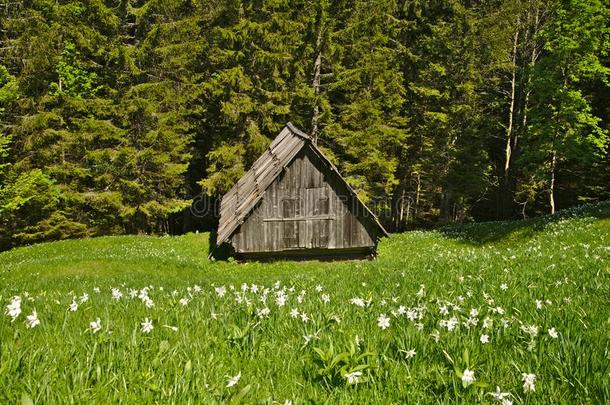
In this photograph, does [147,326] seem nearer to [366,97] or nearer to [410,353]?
[410,353]

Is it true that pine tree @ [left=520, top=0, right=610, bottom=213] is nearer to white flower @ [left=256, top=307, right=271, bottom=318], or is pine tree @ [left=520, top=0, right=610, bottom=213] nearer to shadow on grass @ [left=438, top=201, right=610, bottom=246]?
shadow on grass @ [left=438, top=201, right=610, bottom=246]

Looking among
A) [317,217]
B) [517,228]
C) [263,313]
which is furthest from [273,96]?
[263,313]

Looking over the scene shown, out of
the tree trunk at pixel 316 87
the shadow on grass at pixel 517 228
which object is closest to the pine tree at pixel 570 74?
the shadow on grass at pixel 517 228

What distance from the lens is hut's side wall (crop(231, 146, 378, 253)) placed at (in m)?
25.0

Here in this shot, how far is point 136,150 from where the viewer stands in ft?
115

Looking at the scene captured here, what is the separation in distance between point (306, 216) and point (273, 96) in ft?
49.3

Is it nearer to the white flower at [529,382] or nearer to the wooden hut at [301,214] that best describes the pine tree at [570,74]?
the wooden hut at [301,214]

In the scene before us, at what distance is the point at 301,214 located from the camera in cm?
2556

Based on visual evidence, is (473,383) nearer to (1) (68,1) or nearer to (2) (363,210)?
(2) (363,210)

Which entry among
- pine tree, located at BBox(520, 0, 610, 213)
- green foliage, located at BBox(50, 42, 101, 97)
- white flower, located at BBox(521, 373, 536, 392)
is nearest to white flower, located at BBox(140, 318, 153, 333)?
white flower, located at BBox(521, 373, 536, 392)

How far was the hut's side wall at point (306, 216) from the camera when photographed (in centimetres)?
2498

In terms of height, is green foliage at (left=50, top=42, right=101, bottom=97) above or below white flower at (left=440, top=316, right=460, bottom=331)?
above

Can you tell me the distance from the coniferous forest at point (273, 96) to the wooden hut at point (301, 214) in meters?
11.9

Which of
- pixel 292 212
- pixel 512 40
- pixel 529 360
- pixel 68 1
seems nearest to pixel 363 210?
pixel 292 212
